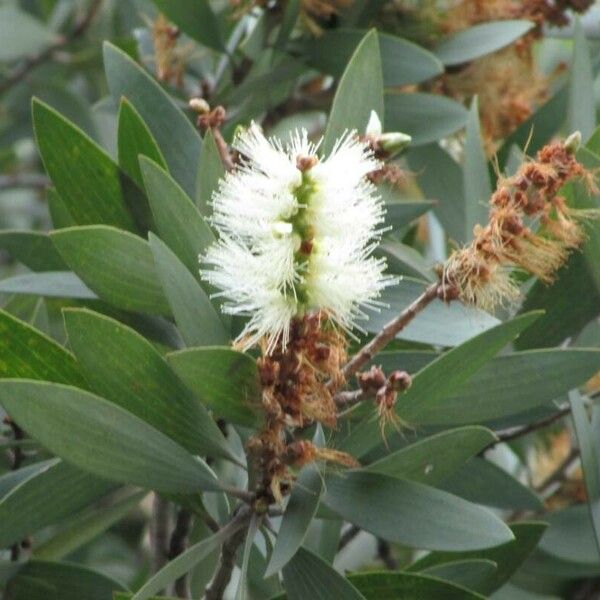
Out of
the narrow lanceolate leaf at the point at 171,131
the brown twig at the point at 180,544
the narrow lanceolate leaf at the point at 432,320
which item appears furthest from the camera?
the brown twig at the point at 180,544

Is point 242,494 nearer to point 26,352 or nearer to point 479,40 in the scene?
point 26,352

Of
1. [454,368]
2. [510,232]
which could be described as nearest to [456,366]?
[454,368]

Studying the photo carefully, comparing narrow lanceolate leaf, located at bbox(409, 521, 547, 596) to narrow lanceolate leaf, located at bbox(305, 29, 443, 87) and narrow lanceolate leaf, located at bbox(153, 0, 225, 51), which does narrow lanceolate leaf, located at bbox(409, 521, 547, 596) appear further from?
narrow lanceolate leaf, located at bbox(153, 0, 225, 51)

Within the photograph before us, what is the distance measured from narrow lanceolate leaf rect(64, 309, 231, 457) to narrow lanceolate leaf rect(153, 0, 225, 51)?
627 millimetres

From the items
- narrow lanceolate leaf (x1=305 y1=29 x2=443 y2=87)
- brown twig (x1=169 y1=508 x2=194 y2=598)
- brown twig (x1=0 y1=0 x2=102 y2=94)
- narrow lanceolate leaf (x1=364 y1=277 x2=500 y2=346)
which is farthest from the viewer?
brown twig (x1=0 y1=0 x2=102 y2=94)

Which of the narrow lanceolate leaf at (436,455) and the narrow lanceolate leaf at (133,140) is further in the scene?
the narrow lanceolate leaf at (133,140)

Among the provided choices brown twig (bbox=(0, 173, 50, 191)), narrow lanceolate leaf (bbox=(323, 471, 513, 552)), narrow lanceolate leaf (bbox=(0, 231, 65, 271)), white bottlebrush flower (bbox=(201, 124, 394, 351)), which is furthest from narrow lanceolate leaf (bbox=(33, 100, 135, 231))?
brown twig (bbox=(0, 173, 50, 191))

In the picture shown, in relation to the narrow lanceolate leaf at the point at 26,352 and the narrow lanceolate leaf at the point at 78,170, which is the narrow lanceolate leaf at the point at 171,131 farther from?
the narrow lanceolate leaf at the point at 26,352

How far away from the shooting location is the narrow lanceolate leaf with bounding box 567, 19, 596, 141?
4.07 ft

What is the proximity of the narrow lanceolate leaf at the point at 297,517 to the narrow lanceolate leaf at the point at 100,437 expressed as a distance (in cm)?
6

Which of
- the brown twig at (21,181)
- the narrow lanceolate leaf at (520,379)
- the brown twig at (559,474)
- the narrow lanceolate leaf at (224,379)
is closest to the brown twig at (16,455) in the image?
the narrow lanceolate leaf at (224,379)

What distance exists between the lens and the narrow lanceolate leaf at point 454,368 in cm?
90

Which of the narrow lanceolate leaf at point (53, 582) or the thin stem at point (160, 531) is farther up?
the narrow lanceolate leaf at point (53, 582)

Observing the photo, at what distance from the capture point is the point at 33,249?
1.22 meters
